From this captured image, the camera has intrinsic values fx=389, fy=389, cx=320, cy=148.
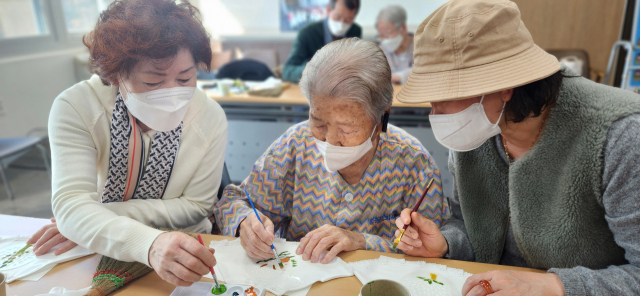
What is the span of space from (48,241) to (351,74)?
3.45ft

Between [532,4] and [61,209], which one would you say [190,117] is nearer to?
[61,209]

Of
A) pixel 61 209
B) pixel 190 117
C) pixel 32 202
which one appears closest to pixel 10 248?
pixel 61 209

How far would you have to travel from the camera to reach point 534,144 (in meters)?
1.10

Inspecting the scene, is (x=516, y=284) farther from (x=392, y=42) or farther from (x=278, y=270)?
(x=392, y=42)

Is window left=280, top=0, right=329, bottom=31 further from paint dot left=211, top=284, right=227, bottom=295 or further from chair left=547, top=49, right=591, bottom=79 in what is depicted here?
paint dot left=211, top=284, right=227, bottom=295

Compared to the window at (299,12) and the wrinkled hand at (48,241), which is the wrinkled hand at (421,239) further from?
the window at (299,12)

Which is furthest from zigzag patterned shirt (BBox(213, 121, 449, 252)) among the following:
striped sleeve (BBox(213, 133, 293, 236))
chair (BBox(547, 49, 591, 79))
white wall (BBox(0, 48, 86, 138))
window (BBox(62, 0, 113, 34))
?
window (BBox(62, 0, 113, 34))

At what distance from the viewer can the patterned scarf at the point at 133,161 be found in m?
1.31

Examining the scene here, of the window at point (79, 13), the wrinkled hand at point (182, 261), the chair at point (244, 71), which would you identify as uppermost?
the window at point (79, 13)

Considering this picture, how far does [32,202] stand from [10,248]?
9.86ft

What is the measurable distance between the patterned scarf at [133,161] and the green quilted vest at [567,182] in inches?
43.3

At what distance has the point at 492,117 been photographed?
1.06 m

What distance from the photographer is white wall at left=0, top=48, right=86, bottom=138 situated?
4.41 meters

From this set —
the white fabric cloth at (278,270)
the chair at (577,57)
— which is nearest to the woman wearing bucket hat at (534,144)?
the white fabric cloth at (278,270)
